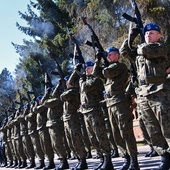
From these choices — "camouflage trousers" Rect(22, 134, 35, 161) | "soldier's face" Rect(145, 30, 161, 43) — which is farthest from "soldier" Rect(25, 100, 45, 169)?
"soldier's face" Rect(145, 30, 161, 43)

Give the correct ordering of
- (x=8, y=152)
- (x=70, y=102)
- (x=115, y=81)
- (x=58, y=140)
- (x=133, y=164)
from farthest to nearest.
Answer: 1. (x=8, y=152)
2. (x=58, y=140)
3. (x=70, y=102)
4. (x=115, y=81)
5. (x=133, y=164)

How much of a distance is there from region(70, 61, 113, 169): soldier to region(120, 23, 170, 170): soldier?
1.63 meters

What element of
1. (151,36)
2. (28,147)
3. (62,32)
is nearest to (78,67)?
(151,36)

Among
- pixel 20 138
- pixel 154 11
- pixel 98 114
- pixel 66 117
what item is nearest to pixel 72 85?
pixel 66 117

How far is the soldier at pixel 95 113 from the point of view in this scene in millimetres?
6871

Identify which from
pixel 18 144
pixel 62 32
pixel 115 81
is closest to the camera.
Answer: pixel 115 81

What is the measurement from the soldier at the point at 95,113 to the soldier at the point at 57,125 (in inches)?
65.0

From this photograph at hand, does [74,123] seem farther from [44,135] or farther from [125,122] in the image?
[125,122]

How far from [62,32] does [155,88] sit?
78.1 ft

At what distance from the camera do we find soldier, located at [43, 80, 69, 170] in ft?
28.9

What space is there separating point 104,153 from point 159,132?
1794 millimetres

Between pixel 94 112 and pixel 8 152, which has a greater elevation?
pixel 94 112

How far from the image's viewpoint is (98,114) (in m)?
7.02

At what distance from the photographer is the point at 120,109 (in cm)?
607
